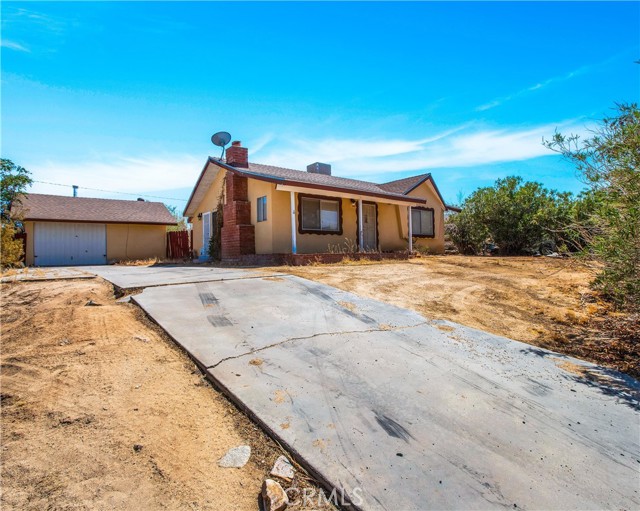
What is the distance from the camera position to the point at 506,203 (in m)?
15.7

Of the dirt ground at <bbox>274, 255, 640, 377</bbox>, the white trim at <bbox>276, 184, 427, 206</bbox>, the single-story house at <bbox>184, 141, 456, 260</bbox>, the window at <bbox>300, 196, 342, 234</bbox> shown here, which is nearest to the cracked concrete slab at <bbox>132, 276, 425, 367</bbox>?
the dirt ground at <bbox>274, 255, 640, 377</bbox>

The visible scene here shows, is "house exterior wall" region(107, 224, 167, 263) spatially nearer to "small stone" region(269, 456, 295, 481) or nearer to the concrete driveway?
the concrete driveway

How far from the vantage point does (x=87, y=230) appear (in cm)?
1866

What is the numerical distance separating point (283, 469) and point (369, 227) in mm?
12968

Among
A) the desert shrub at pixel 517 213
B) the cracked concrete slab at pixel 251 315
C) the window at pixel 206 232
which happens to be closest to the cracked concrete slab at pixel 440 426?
the cracked concrete slab at pixel 251 315

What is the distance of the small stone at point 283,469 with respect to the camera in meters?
2.05

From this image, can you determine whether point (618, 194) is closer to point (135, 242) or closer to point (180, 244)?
point (180, 244)

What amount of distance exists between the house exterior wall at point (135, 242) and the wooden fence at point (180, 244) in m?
0.64

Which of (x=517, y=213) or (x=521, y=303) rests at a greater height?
(x=517, y=213)

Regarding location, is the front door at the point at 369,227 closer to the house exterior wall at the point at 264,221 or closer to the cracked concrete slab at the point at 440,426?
the house exterior wall at the point at 264,221

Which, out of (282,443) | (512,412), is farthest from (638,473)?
(282,443)

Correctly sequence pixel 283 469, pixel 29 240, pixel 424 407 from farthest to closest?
pixel 29 240, pixel 424 407, pixel 283 469

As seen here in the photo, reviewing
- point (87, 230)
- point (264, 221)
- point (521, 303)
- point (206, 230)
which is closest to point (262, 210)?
point (264, 221)

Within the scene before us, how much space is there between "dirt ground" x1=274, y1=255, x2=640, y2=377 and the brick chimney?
22.0 feet
